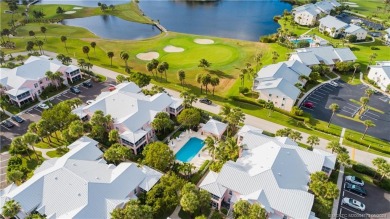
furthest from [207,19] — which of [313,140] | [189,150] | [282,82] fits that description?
[313,140]

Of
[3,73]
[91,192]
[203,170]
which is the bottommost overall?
[203,170]

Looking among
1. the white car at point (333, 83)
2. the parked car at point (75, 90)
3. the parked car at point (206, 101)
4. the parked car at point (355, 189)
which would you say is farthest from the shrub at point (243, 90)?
the parked car at point (75, 90)

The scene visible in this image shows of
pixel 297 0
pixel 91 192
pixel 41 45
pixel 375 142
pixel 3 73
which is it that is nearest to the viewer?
pixel 91 192

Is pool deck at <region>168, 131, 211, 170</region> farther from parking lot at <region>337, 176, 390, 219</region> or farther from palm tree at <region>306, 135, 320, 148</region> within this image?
parking lot at <region>337, 176, 390, 219</region>

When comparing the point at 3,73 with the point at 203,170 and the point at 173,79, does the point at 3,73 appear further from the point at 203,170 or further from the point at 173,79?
the point at 203,170

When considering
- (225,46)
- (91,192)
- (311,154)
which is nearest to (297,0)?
(225,46)

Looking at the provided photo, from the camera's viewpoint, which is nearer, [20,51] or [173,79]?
[173,79]
